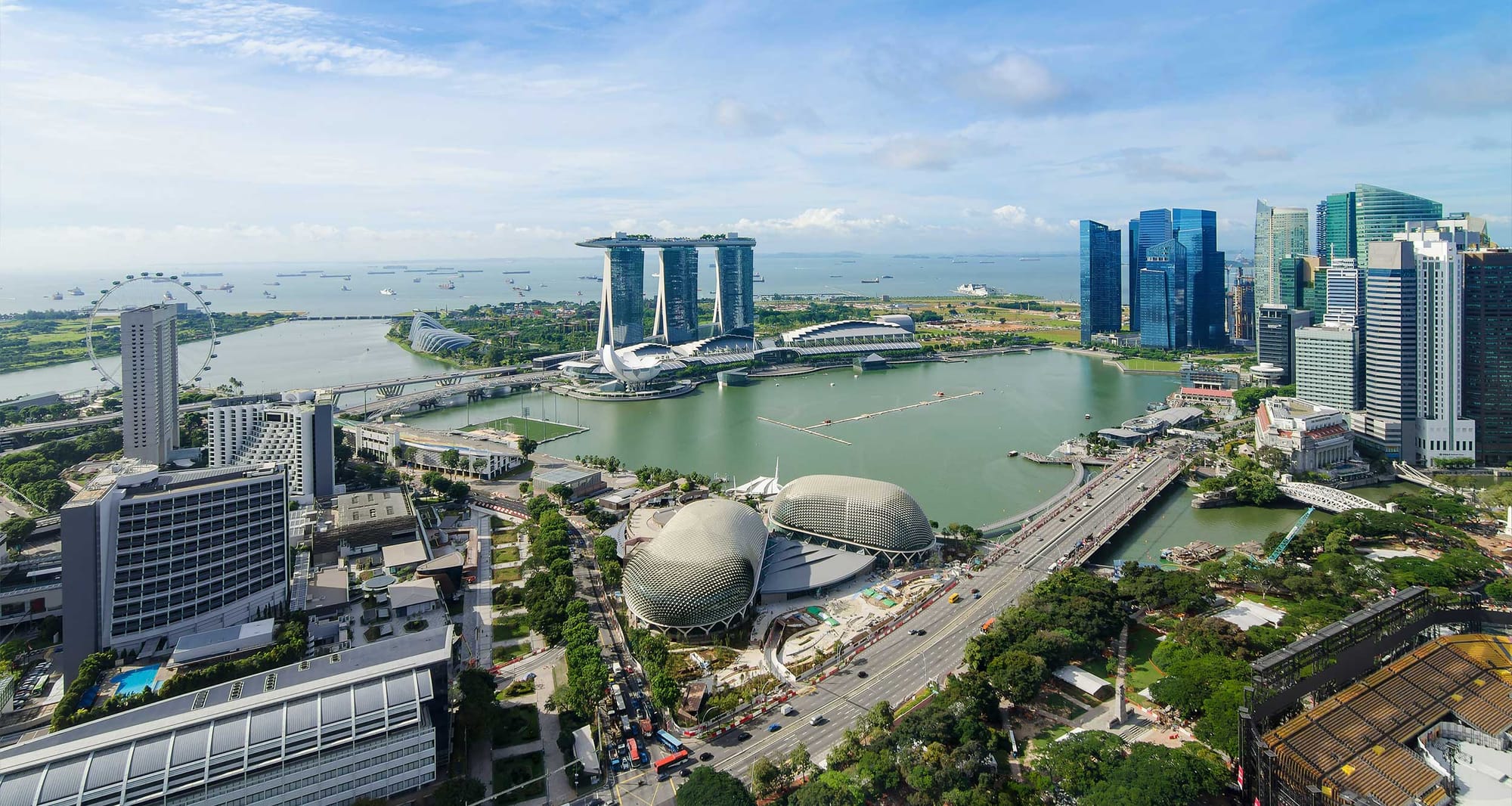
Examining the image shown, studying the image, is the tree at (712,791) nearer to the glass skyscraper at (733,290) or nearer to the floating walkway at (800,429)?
the floating walkway at (800,429)

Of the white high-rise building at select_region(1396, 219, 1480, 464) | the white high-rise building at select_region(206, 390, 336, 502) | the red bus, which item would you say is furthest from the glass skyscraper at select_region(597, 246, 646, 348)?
the red bus

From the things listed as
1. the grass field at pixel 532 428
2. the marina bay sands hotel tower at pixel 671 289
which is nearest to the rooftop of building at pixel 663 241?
the marina bay sands hotel tower at pixel 671 289

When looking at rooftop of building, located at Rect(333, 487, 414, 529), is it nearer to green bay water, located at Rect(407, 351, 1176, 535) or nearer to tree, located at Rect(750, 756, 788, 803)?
green bay water, located at Rect(407, 351, 1176, 535)

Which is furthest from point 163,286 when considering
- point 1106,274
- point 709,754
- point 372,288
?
point 372,288

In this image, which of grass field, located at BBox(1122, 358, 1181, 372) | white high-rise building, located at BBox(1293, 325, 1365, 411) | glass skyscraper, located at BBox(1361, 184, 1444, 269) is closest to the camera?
white high-rise building, located at BBox(1293, 325, 1365, 411)

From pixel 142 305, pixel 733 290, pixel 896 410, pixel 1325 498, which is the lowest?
pixel 1325 498

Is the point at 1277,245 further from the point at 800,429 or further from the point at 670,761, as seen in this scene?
the point at 670,761

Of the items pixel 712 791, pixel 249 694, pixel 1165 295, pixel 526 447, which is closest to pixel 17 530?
pixel 249 694

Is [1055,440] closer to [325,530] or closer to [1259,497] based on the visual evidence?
[1259,497]
